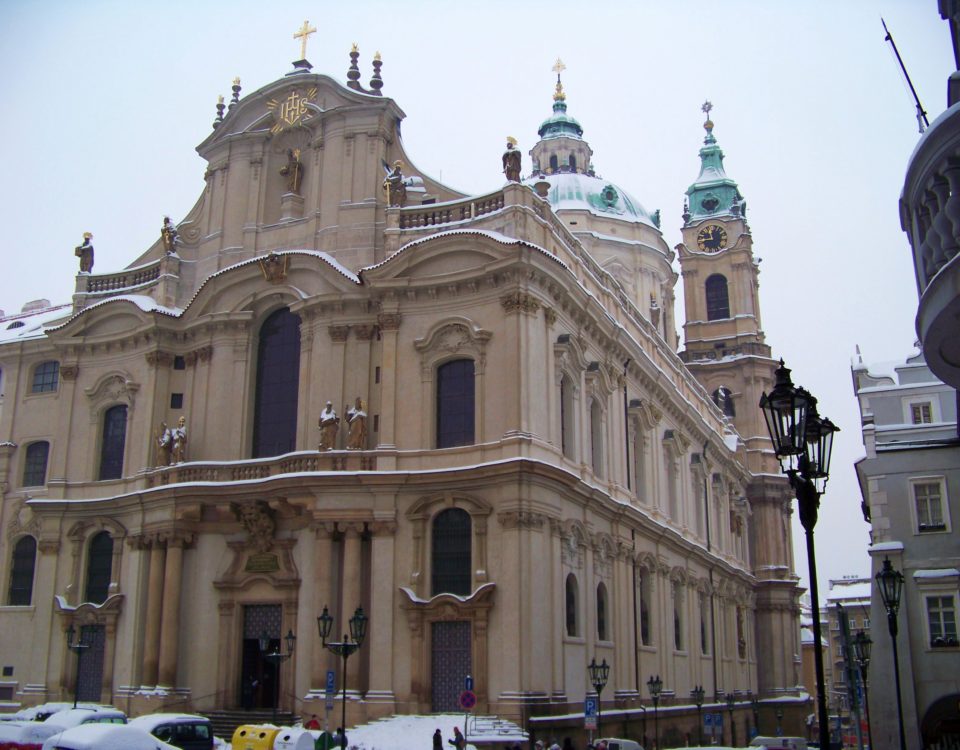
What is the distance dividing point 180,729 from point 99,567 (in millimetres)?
13899

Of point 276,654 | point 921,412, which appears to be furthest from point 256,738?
point 921,412

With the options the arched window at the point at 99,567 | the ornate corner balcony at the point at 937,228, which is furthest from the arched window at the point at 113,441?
the ornate corner balcony at the point at 937,228

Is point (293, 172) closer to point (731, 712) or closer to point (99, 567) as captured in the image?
point (99, 567)

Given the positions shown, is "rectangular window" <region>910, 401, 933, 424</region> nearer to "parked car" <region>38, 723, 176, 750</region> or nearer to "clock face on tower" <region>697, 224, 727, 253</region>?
"parked car" <region>38, 723, 176, 750</region>

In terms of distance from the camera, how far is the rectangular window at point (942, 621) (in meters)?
30.6

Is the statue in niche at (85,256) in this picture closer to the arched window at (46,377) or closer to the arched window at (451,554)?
the arched window at (46,377)

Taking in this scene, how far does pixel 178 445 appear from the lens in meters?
38.2

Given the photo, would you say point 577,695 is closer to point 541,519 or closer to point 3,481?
point 541,519

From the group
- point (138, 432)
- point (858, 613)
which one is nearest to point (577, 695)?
point (138, 432)

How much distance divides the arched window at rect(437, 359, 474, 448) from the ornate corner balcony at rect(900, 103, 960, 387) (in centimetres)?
2147

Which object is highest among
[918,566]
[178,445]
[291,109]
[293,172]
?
[291,109]

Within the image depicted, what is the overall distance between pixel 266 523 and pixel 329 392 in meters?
4.76

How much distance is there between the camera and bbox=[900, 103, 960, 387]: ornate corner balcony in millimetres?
12477

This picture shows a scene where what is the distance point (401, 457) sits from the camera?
114ft
